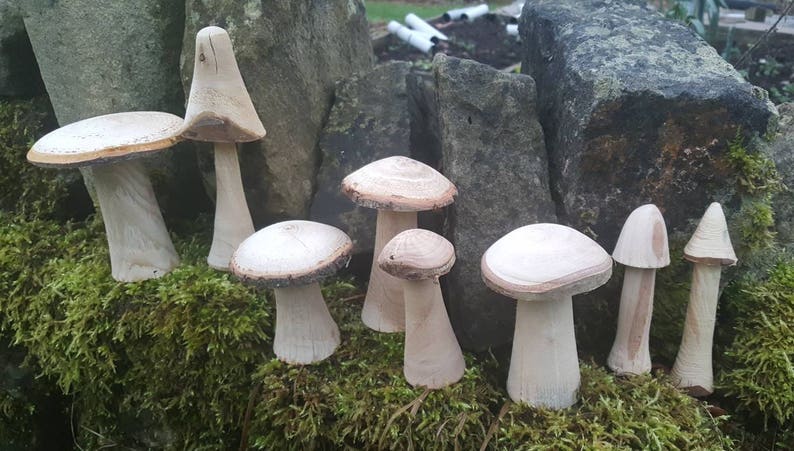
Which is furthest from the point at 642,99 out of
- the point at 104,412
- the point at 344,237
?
the point at 104,412

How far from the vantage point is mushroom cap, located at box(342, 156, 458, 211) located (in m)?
1.89

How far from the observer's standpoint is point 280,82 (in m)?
2.53

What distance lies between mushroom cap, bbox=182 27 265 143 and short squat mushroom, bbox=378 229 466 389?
83 cm

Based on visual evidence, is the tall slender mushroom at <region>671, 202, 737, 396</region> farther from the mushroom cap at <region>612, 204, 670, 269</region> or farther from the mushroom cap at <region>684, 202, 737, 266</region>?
the mushroom cap at <region>612, 204, 670, 269</region>

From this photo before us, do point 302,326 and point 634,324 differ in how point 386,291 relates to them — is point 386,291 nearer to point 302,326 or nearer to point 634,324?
point 302,326

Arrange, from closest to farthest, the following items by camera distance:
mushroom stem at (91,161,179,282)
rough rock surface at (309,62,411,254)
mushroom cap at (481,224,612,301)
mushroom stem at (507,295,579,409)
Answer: mushroom cap at (481,224,612,301), mushroom stem at (507,295,579,409), mushroom stem at (91,161,179,282), rough rock surface at (309,62,411,254)

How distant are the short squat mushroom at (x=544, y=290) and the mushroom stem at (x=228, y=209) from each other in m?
1.10

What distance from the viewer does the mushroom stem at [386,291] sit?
214 centimetres

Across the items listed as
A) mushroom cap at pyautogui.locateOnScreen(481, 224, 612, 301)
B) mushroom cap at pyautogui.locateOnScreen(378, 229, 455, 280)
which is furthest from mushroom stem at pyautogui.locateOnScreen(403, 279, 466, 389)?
mushroom cap at pyautogui.locateOnScreen(481, 224, 612, 301)

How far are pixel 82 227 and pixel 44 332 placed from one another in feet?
2.35

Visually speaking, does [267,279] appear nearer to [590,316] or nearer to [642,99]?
[590,316]

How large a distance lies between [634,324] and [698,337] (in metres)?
0.24

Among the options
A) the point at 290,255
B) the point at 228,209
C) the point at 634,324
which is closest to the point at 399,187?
the point at 290,255

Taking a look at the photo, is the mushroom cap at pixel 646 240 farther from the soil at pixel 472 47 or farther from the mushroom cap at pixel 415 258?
the soil at pixel 472 47
